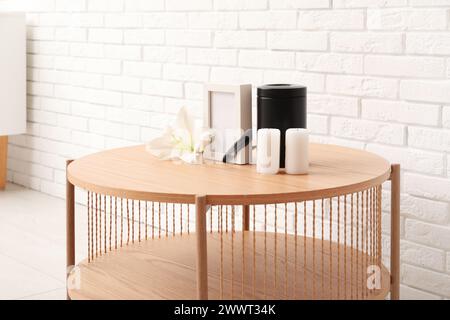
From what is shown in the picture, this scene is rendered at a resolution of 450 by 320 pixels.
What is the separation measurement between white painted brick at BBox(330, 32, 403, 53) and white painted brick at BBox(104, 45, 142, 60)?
39.5 inches

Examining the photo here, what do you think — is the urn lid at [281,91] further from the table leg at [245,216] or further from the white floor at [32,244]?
the white floor at [32,244]

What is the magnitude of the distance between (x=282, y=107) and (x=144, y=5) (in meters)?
1.38

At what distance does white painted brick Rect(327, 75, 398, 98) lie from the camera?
6.95ft

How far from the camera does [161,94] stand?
2.90 meters

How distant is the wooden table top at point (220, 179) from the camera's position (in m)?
1.46

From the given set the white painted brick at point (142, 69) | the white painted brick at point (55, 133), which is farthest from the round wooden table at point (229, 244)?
the white painted brick at point (55, 133)

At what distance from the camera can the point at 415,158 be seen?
2.08 m

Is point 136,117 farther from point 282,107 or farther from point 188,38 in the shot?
point 282,107

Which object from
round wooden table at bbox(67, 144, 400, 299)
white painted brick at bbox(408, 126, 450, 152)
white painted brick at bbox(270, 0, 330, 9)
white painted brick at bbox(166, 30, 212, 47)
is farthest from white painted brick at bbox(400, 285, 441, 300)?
white painted brick at bbox(166, 30, 212, 47)

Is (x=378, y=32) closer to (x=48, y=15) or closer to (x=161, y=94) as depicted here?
Result: (x=161, y=94)

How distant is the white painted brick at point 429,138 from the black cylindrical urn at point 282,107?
1.56ft

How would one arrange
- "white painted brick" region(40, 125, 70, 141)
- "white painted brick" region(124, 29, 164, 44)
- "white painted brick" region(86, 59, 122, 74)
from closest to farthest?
"white painted brick" region(124, 29, 164, 44)
"white painted brick" region(86, 59, 122, 74)
"white painted brick" region(40, 125, 70, 141)

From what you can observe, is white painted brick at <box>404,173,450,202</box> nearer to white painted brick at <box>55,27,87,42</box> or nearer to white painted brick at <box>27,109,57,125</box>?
white painted brick at <box>55,27,87,42</box>
